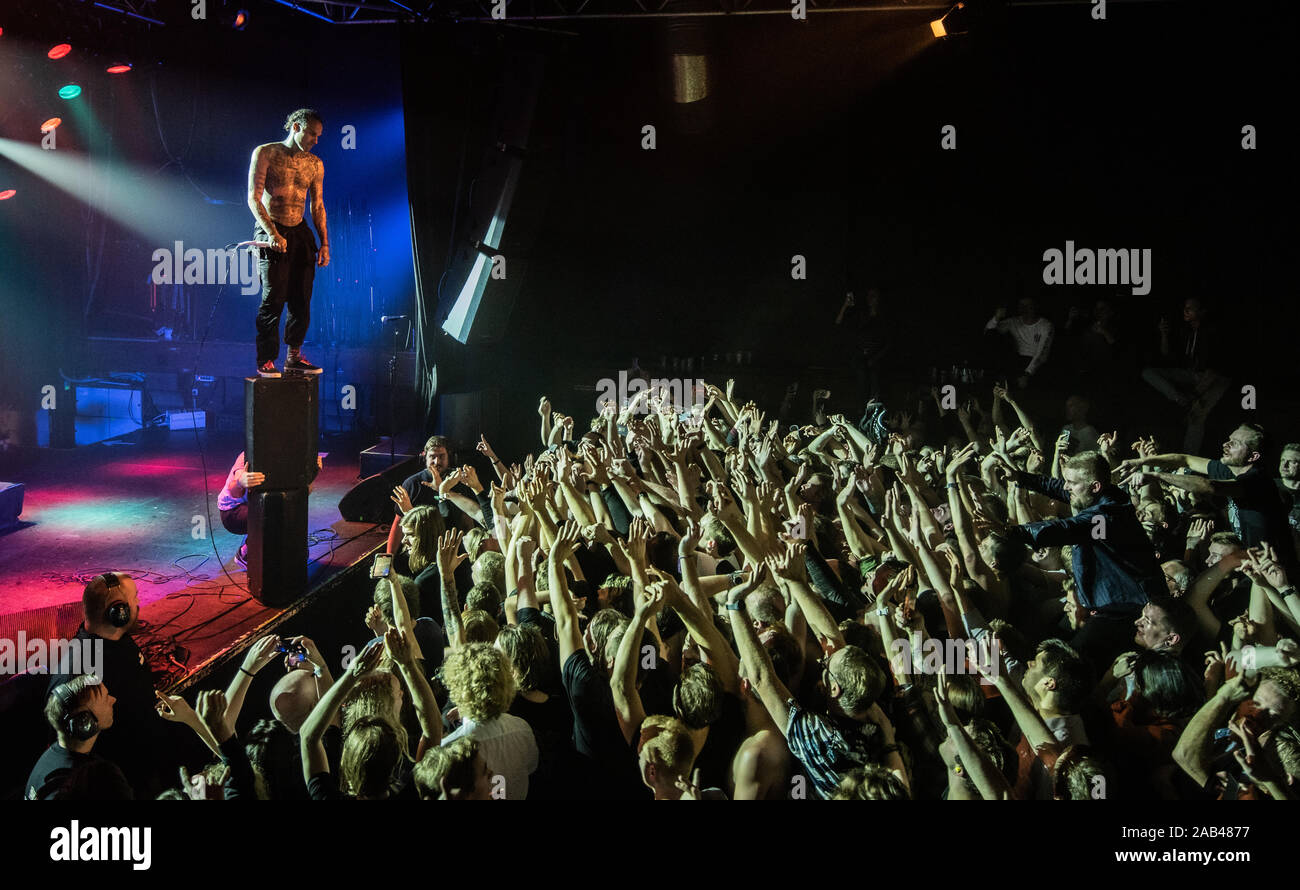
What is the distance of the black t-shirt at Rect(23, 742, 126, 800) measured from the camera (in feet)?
6.94

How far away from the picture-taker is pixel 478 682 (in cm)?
209

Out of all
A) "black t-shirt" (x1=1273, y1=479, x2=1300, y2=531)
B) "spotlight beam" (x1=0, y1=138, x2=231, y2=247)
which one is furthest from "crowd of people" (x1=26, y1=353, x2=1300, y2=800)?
"spotlight beam" (x1=0, y1=138, x2=231, y2=247)

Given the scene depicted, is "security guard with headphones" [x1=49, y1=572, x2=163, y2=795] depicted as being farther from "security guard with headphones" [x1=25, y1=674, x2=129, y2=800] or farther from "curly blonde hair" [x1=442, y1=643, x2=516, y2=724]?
"curly blonde hair" [x1=442, y1=643, x2=516, y2=724]

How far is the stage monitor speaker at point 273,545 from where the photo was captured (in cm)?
433

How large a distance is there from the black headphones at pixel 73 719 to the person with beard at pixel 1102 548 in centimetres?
291

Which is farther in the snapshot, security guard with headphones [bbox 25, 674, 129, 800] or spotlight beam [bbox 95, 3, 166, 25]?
spotlight beam [bbox 95, 3, 166, 25]

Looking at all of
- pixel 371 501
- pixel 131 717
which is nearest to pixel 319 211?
pixel 371 501

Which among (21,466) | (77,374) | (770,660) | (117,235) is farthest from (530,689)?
(117,235)

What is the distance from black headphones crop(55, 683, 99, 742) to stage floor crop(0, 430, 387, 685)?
129cm

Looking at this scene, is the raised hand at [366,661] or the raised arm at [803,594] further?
the raised arm at [803,594]

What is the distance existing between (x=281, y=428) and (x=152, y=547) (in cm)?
136

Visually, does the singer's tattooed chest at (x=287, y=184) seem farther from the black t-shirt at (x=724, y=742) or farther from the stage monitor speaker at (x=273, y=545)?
the black t-shirt at (x=724, y=742)

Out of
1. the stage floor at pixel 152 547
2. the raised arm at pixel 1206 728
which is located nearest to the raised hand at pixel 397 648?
the stage floor at pixel 152 547

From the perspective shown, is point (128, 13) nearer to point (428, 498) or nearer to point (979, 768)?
point (428, 498)
